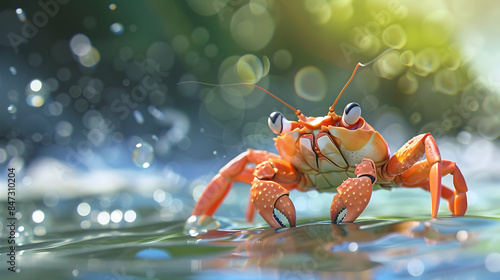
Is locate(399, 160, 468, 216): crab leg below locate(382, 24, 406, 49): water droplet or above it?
below

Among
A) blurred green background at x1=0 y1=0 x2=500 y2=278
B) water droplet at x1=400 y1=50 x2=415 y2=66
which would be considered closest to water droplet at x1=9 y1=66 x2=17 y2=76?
blurred green background at x1=0 y1=0 x2=500 y2=278

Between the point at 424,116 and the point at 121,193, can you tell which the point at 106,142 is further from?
the point at 424,116

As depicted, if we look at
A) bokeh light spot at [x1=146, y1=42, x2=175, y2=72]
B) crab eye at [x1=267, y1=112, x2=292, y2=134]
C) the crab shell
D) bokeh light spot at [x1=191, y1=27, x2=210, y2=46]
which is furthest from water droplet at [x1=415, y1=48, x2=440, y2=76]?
crab eye at [x1=267, y1=112, x2=292, y2=134]

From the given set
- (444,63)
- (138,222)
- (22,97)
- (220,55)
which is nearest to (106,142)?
(22,97)

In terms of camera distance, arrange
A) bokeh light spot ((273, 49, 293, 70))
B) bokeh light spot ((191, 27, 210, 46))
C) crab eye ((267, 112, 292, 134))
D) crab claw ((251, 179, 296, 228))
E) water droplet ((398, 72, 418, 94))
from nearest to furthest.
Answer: crab claw ((251, 179, 296, 228)) < crab eye ((267, 112, 292, 134)) < water droplet ((398, 72, 418, 94)) < bokeh light spot ((273, 49, 293, 70)) < bokeh light spot ((191, 27, 210, 46))

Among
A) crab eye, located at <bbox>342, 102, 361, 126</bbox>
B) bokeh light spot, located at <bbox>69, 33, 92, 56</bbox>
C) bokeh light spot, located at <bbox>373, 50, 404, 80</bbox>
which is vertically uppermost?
bokeh light spot, located at <bbox>69, 33, 92, 56</bbox>

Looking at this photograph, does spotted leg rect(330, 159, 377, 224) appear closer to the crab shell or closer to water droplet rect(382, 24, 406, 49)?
the crab shell

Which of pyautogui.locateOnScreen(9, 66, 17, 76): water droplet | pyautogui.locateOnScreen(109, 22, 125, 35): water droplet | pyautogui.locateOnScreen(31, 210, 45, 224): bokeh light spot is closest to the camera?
pyautogui.locateOnScreen(31, 210, 45, 224): bokeh light spot

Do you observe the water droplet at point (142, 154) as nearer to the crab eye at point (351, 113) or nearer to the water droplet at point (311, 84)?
the crab eye at point (351, 113)

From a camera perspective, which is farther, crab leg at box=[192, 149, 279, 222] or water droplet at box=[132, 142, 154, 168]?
water droplet at box=[132, 142, 154, 168]
